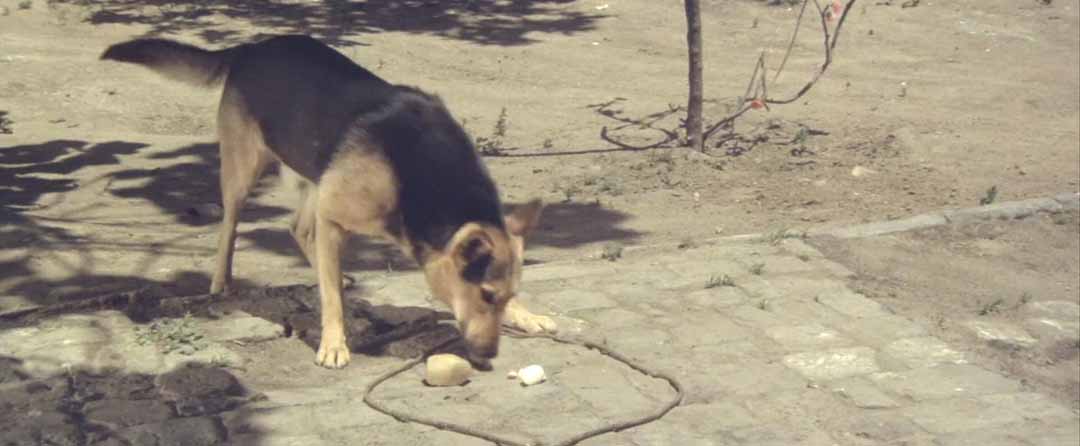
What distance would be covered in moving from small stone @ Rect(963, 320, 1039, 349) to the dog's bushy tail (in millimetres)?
3734

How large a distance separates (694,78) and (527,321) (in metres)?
3.85

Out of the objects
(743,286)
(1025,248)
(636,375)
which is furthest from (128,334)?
(1025,248)

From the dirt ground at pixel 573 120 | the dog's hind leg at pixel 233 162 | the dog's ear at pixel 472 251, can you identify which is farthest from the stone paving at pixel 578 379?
the dirt ground at pixel 573 120

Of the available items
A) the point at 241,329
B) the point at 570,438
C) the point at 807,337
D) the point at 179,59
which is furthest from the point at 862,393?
the point at 179,59

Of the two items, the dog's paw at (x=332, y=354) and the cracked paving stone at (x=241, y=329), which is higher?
the dog's paw at (x=332, y=354)

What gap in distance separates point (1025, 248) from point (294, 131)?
14.0 ft

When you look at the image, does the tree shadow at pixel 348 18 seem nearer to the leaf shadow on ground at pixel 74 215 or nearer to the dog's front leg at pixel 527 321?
the leaf shadow on ground at pixel 74 215

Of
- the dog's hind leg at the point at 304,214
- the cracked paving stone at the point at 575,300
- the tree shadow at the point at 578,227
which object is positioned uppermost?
the dog's hind leg at the point at 304,214

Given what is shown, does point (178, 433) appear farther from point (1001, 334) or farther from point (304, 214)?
point (1001, 334)

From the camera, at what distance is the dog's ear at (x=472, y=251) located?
533cm

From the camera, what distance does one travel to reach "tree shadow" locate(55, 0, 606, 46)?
526 inches

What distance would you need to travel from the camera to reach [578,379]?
18.8 feet

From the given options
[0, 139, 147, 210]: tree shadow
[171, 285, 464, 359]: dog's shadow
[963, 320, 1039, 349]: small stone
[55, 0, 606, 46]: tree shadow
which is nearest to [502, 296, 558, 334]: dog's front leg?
[171, 285, 464, 359]: dog's shadow

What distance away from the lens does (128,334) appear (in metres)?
5.95
